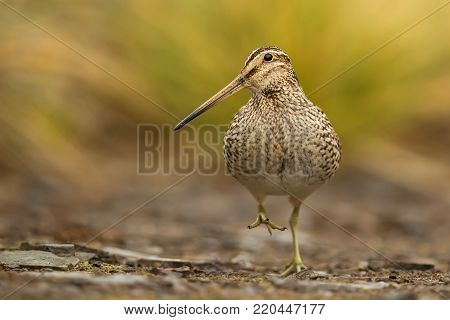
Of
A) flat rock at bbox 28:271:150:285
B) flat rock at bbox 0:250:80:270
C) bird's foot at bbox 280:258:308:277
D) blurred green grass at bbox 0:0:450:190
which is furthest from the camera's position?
blurred green grass at bbox 0:0:450:190

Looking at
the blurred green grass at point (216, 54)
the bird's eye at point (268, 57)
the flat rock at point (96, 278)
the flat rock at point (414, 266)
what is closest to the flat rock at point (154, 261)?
the flat rock at point (96, 278)

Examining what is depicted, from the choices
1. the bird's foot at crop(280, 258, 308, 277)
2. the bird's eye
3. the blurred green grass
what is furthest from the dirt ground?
the bird's eye

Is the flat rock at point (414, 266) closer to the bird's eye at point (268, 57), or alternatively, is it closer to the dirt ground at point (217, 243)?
the dirt ground at point (217, 243)

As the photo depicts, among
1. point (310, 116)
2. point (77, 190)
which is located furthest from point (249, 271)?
point (77, 190)

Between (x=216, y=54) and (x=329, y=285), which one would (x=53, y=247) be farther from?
(x=216, y=54)

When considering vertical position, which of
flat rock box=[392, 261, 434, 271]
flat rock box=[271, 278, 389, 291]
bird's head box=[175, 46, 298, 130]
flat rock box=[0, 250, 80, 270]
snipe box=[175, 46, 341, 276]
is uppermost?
bird's head box=[175, 46, 298, 130]

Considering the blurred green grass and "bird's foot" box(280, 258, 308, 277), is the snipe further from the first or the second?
the blurred green grass

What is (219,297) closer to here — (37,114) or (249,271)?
(249,271)
